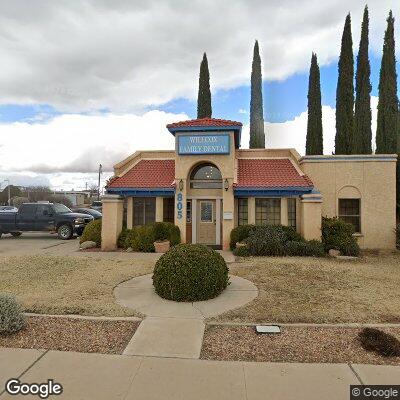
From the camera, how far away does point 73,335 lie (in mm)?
4887

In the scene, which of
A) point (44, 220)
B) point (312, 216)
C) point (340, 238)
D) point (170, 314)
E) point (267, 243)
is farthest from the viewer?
point (44, 220)

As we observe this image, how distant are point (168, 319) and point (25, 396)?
2.51 meters

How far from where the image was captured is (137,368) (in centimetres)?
394

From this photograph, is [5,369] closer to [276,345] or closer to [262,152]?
[276,345]

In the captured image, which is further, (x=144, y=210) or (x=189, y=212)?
(x=144, y=210)

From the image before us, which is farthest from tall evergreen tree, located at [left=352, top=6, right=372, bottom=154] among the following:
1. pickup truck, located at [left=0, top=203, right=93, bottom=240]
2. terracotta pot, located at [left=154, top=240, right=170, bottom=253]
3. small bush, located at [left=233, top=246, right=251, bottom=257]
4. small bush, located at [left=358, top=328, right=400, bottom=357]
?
pickup truck, located at [left=0, top=203, right=93, bottom=240]

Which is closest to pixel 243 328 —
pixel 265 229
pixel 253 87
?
pixel 265 229

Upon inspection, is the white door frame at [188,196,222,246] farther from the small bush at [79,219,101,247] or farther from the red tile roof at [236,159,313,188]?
the small bush at [79,219,101,247]

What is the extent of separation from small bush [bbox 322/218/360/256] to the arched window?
4928 mm

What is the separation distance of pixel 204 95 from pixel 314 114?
8.69 metres

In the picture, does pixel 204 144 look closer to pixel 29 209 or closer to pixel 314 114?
pixel 29 209

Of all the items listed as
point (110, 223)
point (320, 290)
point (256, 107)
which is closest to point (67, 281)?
point (110, 223)

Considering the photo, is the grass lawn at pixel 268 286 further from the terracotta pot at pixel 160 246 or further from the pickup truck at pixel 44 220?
the pickup truck at pixel 44 220

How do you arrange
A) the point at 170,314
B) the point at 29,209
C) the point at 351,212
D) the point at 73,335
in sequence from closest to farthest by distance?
1. the point at 73,335
2. the point at 170,314
3. the point at 351,212
4. the point at 29,209
